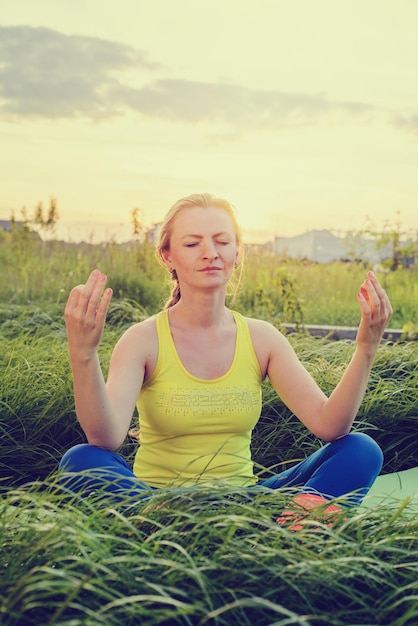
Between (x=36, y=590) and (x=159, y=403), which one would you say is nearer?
(x=36, y=590)

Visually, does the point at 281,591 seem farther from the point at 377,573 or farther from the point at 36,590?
the point at 36,590

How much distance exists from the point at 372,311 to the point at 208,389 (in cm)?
63

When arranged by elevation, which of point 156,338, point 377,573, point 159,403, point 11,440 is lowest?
point 11,440

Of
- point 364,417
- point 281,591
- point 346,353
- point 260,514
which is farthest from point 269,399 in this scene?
point 281,591

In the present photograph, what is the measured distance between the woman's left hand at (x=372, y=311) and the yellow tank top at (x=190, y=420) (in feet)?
1.61

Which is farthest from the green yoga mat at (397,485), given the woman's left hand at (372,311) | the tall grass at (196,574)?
the tall grass at (196,574)

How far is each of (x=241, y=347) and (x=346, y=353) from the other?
226 cm

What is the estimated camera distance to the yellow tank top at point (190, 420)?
290cm

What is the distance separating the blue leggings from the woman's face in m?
0.65

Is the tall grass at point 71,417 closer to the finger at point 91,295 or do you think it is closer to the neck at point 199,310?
the neck at point 199,310

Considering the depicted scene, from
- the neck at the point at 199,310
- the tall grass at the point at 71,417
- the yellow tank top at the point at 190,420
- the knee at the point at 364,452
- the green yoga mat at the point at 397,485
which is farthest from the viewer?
the tall grass at the point at 71,417

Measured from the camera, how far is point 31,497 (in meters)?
2.17

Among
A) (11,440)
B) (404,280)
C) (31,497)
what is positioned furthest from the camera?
(404,280)

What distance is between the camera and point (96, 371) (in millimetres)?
2535
